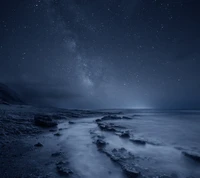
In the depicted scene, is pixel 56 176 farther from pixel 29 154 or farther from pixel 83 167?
pixel 29 154

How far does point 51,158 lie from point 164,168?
4.52m

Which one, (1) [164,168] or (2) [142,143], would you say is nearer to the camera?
(1) [164,168]

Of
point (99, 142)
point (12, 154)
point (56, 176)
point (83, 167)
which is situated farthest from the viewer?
point (99, 142)

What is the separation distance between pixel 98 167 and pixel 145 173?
167 centimetres

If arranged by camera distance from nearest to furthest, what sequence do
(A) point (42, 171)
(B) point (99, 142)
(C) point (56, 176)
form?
(C) point (56, 176)
(A) point (42, 171)
(B) point (99, 142)

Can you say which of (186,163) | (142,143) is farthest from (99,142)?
(186,163)

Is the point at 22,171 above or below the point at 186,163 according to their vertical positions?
above

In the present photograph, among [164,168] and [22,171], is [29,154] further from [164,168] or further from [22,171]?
[164,168]

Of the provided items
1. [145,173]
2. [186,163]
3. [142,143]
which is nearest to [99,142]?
[142,143]

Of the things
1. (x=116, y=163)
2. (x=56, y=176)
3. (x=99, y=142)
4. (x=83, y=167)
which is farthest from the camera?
(x=99, y=142)

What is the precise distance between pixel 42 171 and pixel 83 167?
1.39 m

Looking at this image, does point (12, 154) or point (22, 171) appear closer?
point (22, 171)

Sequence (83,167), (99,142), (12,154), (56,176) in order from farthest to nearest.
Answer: (99,142), (12,154), (83,167), (56,176)

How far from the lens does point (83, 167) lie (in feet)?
14.5
